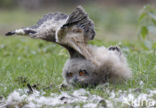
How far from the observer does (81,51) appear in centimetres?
405

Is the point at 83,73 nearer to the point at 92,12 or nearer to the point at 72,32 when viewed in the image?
the point at 72,32

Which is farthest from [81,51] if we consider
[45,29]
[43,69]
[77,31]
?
[43,69]

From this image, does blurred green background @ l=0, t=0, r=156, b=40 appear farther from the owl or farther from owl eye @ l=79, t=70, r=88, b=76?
owl eye @ l=79, t=70, r=88, b=76

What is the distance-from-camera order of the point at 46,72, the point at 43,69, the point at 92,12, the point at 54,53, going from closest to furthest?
the point at 46,72
the point at 43,69
the point at 54,53
the point at 92,12

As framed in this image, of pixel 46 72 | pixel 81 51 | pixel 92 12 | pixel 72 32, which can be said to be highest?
pixel 92 12

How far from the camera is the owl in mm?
3938

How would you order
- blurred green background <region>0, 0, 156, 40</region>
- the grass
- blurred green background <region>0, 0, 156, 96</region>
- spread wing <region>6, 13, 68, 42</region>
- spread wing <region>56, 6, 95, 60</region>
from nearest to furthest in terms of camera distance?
spread wing <region>56, 6, 95, 60</region>, spread wing <region>6, 13, 68, 42</region>, the grass, blurred green background <region>0, 0, 156, 96</region>, blurred green background <region>0, 0, 156, 40</region>

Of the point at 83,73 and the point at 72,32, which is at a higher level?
the point at 72,32

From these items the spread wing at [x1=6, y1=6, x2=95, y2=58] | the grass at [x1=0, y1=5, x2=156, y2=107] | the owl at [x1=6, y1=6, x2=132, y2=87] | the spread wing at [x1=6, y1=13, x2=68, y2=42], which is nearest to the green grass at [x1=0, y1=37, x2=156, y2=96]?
the grass at [x1=0, y1=5, x2=156, y2=107]

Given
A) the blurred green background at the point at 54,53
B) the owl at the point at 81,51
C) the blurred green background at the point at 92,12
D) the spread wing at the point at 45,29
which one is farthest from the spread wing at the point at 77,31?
the blurred green background at the point at 92,12

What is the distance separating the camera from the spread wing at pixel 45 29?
406 cm

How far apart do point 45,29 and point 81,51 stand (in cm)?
48

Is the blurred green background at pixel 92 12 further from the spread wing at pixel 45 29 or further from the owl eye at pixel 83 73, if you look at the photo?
the owl eye at pixel 83 73

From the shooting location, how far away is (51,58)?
730 centimetres
